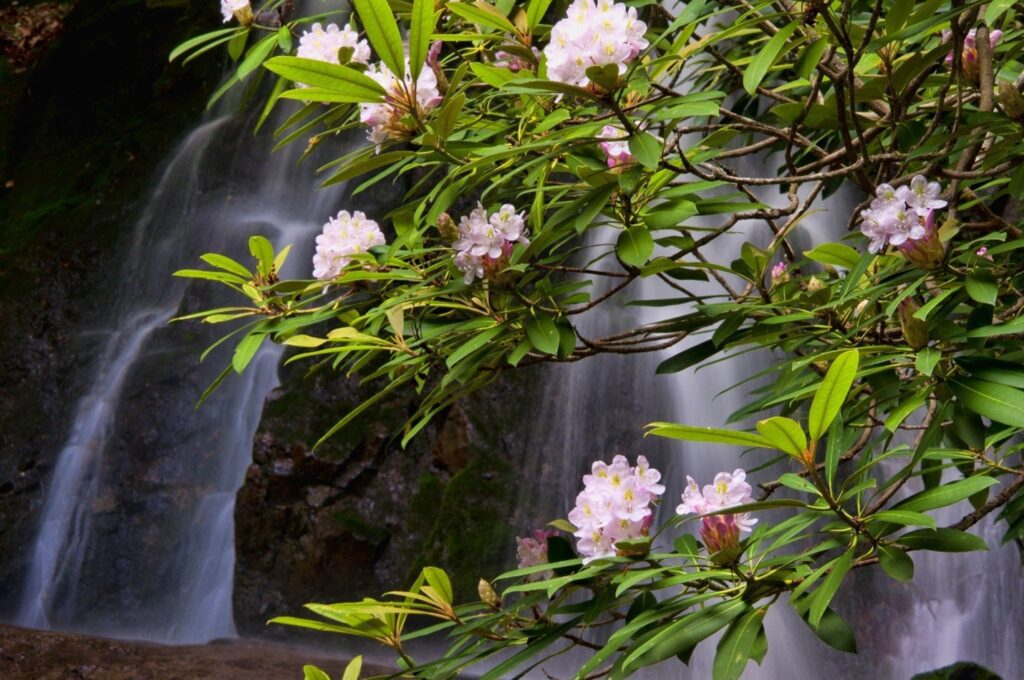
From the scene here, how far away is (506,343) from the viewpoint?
1483 millimetres

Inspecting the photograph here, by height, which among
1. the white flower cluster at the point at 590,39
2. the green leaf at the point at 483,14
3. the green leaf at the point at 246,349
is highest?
the green leaf at the point at 483,14

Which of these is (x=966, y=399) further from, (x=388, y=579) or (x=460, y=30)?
(x=388, y=579)

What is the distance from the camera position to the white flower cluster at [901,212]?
4.17 feet

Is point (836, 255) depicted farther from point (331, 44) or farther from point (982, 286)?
point (331, 44)

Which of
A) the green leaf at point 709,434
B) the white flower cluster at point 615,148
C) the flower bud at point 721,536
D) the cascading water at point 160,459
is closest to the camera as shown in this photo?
the green leaf at point 709,434

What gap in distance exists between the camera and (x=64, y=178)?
7582 millimetres

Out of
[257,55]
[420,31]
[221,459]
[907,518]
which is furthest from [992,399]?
[221,459]

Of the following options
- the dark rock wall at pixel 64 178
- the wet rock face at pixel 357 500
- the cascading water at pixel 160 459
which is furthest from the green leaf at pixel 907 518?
the dark rock wall at pixel 64 178

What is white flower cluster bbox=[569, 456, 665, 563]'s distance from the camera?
1271mm

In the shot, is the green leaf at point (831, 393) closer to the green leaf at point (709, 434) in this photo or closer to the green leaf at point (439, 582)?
the green leaf at point (709, 434)

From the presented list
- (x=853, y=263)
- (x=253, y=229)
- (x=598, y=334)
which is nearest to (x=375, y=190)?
(x=253, y=229)

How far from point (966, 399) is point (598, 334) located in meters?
4.13

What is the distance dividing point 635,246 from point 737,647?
0.54 metres

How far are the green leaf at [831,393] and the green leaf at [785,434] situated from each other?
2 centimetres
